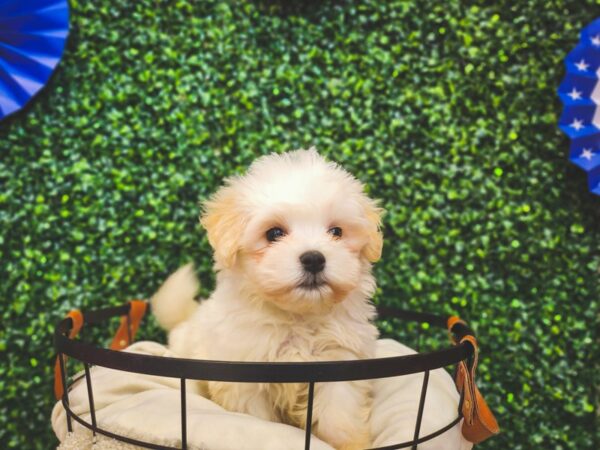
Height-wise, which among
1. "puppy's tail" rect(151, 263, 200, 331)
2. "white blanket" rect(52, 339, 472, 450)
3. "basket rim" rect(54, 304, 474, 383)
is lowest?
"white blanket" rect(52, 339, 472, 450)

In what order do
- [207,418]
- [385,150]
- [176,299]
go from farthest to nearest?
[385,150]
[176,299]
[207,418]

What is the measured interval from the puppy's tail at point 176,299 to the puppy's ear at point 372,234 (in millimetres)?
734

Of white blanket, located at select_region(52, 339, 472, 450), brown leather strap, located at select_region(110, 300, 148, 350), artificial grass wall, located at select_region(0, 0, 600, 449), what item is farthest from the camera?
artificial grass wall, located at select_region(0, 0, 600, 449)

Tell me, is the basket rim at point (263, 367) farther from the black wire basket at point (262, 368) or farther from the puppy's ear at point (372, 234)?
the puppy's ear at point (372, 234)

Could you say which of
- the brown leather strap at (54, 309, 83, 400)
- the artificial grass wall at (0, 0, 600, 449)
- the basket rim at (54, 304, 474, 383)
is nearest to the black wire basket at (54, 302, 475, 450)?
the basket rim at (54, 304, 474, 383)

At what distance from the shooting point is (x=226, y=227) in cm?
117

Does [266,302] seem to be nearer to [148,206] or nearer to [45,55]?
[148,206]

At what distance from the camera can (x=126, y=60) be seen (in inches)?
74.7

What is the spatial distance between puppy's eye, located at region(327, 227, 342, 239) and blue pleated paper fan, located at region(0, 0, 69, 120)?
1280 mm

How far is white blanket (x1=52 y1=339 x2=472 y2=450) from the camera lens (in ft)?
3.14

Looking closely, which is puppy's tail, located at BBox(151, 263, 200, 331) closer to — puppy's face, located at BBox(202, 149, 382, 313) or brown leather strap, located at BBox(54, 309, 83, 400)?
brown leather strap, located at BBox(54, 309, 83, 400)

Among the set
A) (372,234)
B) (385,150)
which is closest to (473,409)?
(372,234)

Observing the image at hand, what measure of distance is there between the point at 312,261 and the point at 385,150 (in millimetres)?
986

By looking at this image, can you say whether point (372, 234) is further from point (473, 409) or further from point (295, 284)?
point (473, 409)
